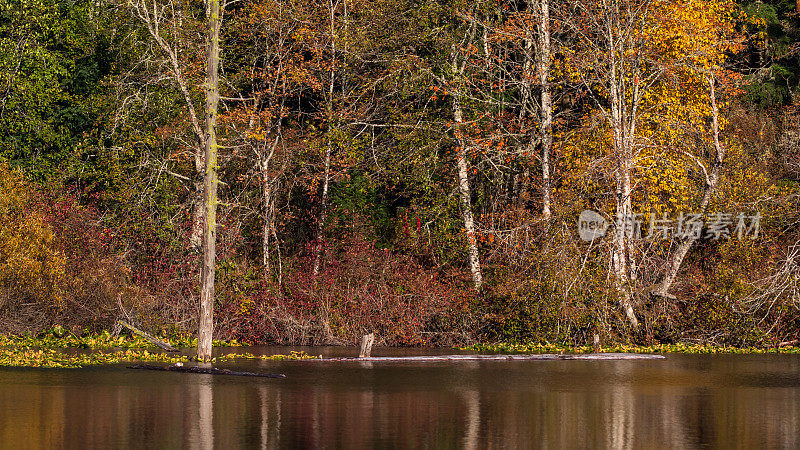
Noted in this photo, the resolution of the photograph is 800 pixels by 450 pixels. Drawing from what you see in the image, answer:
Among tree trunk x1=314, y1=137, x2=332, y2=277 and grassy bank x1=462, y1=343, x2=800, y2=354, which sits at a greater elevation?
tree trunk x1=314, y1=137, x2=332, y2=277

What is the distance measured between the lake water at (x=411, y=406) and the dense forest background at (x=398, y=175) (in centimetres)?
756

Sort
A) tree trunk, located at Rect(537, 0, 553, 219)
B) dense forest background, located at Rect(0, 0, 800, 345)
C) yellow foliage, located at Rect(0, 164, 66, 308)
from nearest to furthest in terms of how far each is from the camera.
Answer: yellow foliage, located at Rect(0, 164, 66, 308)
dense forest background, located at Rect(0, 0, 800, 345)
tree trunk, located at Rect(537, 0, 553, 219)

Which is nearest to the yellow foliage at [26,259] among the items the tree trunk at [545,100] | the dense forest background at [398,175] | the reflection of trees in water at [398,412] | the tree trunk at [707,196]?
the dense forest background at [398,175]

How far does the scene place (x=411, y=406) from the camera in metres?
21.5

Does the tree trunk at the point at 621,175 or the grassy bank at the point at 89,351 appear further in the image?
the tree trunk at the point at 621,175

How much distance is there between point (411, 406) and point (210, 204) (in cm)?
1182

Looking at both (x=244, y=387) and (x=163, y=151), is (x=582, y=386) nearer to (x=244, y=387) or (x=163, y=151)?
(x=244, y=387)

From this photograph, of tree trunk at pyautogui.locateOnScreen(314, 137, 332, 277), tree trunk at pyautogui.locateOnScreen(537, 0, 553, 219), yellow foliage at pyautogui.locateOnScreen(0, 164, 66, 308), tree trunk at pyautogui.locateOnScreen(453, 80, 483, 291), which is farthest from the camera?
tree trunk at pyautogui.locateOnScreen(314, 137, 332, 277)

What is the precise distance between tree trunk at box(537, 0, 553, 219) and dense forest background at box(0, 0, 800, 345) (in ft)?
0.35

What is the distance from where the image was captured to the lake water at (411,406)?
1703 cm

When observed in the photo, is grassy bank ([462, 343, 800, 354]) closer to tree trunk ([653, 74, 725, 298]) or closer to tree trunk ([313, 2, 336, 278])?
tree trunk ([653, 74, 725, 298])

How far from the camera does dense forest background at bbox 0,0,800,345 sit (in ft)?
125

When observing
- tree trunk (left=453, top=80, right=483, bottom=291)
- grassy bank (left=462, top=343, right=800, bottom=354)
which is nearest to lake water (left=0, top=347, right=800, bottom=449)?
grassy bank (left=462, top=343, right=800, bottom=354)

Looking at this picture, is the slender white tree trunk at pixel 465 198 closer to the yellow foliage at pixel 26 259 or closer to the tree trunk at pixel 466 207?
the tree trunk at pixel 466 207
